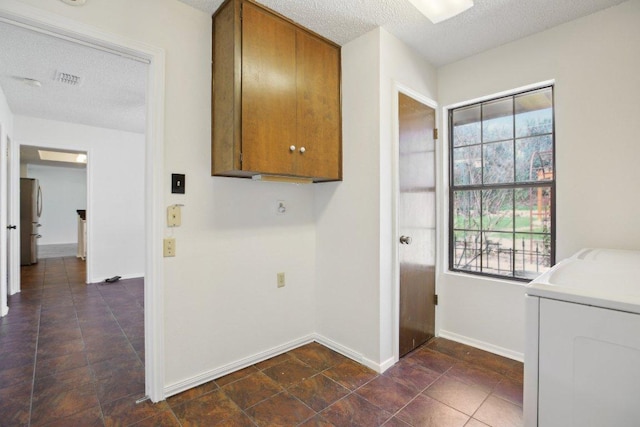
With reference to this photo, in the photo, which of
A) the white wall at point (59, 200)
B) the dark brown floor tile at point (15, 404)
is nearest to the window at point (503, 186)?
the dark brown floor tile at point (15, 404)

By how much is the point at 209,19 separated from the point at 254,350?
234 cm

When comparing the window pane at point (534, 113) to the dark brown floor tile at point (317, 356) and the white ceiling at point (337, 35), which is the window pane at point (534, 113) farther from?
the dark brown floor tile at point (317, 356)

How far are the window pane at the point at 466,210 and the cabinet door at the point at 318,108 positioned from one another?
3.76 ft

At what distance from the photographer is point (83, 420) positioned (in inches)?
67.3

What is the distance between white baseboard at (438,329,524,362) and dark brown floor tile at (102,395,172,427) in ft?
7.35

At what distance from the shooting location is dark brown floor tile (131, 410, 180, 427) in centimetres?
167

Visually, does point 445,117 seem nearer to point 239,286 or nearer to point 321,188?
point 321,188

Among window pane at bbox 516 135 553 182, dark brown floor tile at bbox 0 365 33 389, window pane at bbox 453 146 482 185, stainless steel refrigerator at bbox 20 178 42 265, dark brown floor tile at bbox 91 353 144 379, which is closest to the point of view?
dark brown floor tile at bbox 0 365 33 389

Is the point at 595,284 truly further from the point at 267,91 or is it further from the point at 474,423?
the point at 267,91

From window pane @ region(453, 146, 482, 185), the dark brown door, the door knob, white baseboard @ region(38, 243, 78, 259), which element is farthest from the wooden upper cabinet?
white baseboard @ region(38, 243, 78, 259)

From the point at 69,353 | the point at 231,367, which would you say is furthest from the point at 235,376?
the point at 69,353

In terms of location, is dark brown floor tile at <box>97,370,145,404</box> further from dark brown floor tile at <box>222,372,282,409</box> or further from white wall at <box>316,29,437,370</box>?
white wall at <box>316,29,437,370</box>

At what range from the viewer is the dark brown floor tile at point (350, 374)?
2.08 meters

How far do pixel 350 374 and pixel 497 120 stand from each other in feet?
7.52
